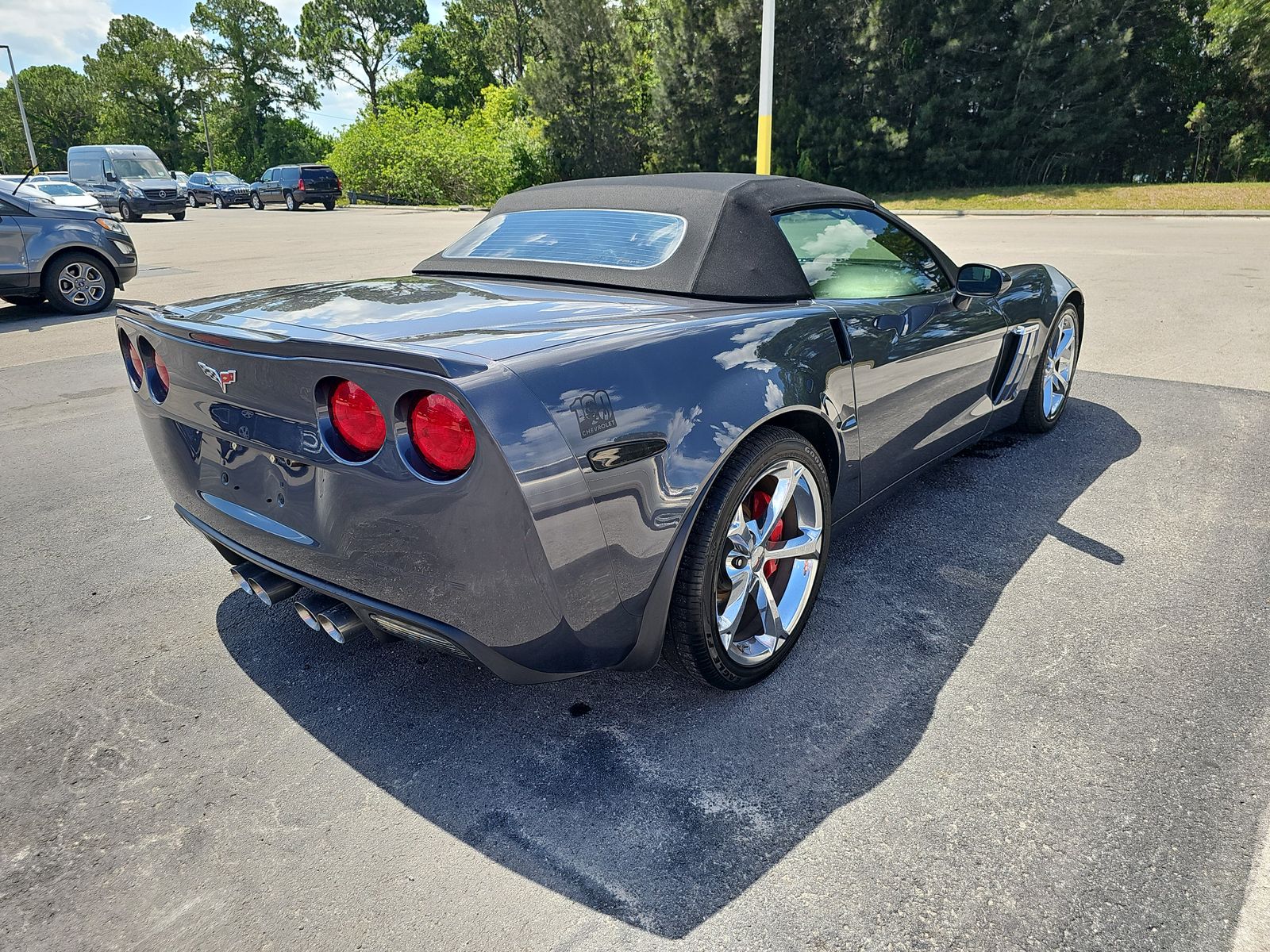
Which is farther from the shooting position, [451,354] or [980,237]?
[980,237]

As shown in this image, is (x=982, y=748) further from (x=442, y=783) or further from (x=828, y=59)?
(x=828, y=59)

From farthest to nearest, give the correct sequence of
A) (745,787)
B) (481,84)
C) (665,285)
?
(481,84)
(665,285)
(745,787)

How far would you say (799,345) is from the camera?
2.44 metres

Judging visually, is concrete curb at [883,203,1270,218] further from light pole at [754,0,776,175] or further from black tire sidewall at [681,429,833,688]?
black tire sidewall at [681,429,833,688]

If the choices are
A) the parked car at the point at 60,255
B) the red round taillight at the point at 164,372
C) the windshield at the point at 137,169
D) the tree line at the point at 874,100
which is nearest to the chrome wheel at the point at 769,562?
the red round taillight at the point at 164,372

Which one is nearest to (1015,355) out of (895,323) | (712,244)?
(895,323)

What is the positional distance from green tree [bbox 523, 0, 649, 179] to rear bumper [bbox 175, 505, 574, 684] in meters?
32.7

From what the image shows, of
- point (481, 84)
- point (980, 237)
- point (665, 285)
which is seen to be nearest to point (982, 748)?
point (665, 285)

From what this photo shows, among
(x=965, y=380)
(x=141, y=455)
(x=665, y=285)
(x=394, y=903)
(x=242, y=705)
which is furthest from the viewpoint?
(x=141, y=455)

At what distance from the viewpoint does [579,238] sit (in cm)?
301

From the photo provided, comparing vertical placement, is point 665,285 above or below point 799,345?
above

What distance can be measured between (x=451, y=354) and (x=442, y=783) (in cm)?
107

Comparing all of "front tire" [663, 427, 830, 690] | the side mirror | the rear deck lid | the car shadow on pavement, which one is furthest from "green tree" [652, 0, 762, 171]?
"front tire" [663, 427, 830, 690]

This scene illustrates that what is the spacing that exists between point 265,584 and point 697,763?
1246 millimetres
